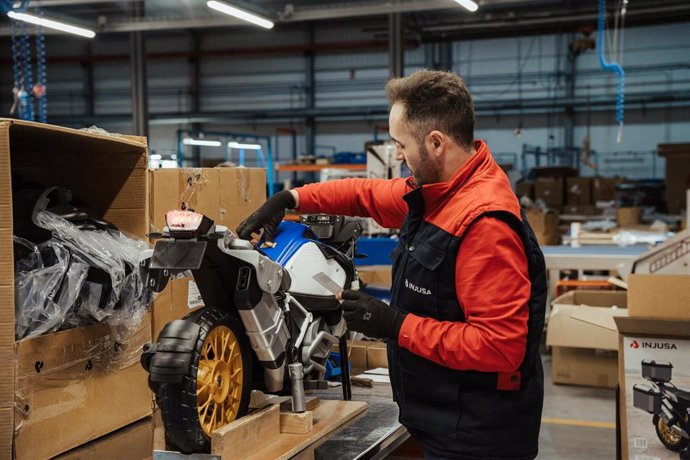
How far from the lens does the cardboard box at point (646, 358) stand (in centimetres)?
287

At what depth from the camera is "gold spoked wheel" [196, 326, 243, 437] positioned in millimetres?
1630

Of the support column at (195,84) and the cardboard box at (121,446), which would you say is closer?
the cardboard box at (121,446)

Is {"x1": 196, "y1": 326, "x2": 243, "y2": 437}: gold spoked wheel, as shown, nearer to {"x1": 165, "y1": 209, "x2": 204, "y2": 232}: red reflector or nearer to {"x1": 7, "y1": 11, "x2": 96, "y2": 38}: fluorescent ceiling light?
{"x1": 165, "y1": 209, "x2": 204, "y2": 232}: red reflector

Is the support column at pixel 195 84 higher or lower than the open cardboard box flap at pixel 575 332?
higher

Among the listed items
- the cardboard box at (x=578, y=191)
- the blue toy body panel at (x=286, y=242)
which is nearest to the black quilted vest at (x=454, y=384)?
the blue toy body panel at (x=286, y=242)

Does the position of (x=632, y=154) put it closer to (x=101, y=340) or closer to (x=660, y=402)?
(x=660, y=402)

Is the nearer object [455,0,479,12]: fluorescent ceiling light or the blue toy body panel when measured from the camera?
the blue toy body panel

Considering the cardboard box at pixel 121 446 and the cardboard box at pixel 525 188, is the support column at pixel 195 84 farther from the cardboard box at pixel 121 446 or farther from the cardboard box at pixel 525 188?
the cardboard box at pixel 121 446

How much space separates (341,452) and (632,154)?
489 inches

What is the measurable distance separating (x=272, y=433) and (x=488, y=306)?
26.1 inches

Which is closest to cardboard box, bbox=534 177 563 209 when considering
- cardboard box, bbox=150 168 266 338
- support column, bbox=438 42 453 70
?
support column, bbox=438 42 453 70

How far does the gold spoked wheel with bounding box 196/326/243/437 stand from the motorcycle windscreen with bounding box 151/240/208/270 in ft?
0.57

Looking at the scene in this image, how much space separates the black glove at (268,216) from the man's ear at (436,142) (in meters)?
0.55

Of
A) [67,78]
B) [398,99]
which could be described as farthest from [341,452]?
[67,78]
